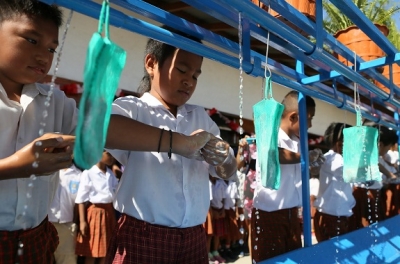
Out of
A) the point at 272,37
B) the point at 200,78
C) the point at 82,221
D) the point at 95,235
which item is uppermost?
the point at 200,78

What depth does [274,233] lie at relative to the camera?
2314 mm

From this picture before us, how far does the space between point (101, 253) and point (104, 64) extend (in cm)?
284

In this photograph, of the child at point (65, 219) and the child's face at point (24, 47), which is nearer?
the child's face at point (24, 47)

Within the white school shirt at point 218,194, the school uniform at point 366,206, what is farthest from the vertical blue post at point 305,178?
the white school shirt at point 218,194

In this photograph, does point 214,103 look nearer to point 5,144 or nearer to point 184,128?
point 184,128

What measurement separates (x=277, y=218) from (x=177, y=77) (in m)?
1.32

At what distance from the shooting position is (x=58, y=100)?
1.13m

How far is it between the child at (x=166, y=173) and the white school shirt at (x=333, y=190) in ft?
6.39

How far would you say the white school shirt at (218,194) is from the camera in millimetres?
4418

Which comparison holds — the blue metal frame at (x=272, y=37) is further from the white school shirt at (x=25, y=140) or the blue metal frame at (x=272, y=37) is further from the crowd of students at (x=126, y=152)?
the white school shirt at (x=25, y=140)

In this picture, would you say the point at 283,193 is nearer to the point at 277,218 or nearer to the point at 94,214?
the point at 277,218

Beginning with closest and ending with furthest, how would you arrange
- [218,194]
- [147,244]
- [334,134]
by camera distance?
[147,244] → [334,134] → [218,194]

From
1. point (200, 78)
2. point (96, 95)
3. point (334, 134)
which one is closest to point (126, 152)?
point (96, 95)

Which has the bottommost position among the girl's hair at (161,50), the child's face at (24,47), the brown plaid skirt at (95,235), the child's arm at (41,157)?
the brown plaid skirt at (95,235)
